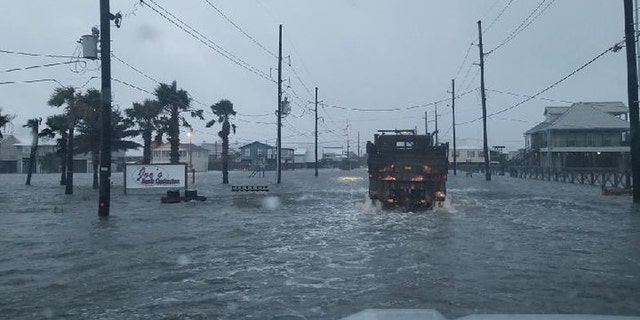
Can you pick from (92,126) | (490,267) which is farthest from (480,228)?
(92,126)

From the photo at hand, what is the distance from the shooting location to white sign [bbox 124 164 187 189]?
90.1 ft

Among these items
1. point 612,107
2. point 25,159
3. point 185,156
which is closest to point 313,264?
point 612,107

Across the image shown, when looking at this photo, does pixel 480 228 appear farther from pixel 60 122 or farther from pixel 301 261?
pixel 60 122

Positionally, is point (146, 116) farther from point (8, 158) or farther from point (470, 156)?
point (470, 156)

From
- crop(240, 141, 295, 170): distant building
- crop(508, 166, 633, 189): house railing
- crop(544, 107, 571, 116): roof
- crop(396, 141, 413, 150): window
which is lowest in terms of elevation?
crop(508, 166, 633, 189): house railing

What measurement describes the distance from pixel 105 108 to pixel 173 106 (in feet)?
90.5

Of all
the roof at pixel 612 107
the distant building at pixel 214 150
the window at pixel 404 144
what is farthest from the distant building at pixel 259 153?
the window at pixel 404 144

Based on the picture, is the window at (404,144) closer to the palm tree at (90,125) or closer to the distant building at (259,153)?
the palm tree at (90,125)

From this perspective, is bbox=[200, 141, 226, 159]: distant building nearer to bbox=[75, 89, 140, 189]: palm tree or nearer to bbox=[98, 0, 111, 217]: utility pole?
bbox=[75, 89, 140, 189]: palm tree

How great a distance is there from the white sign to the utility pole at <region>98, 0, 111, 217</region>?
8.72 m

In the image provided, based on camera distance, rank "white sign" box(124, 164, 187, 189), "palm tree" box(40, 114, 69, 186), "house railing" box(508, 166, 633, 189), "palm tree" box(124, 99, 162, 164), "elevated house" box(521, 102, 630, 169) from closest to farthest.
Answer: "white sign" box(124, 164, 187, 189) → "house railing" box(508, 166, 633, 189) → "palm tree" box(40, 114, 69, 186) → "palm tree" box(124, 99, 162, 164) → "elevated house" box(521, 102, 630, 169)

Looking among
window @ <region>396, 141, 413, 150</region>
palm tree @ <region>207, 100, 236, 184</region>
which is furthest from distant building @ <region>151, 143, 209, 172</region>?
window @ <region>396, 141, 413, 150</region>

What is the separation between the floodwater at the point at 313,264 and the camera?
7.17 metres

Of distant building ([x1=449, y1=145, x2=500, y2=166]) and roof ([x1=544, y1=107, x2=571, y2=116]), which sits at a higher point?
roof ([x1=544, y1=107, x2=571, y2=116])
